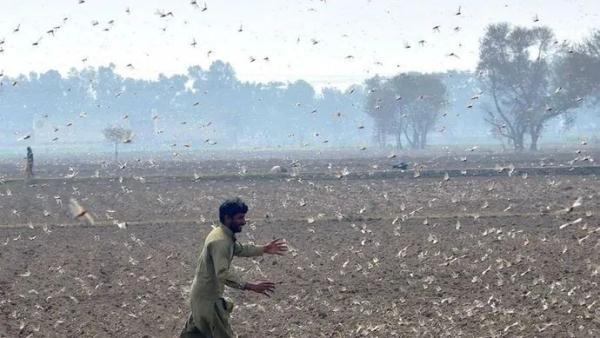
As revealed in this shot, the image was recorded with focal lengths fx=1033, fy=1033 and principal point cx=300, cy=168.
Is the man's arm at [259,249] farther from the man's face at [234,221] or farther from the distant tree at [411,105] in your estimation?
the distant tree at [411,105]

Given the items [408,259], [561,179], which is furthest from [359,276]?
[561,179]

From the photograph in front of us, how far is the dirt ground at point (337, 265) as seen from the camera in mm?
14547

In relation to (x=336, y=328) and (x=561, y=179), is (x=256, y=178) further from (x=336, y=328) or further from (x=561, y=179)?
(x=336, y=328)

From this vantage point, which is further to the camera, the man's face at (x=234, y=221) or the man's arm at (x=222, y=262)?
the man's face at (x=234, y=221)

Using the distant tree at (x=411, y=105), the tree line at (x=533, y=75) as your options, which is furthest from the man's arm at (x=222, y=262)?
the distant tree at (x=411, y=105)

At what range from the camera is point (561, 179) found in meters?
41.8

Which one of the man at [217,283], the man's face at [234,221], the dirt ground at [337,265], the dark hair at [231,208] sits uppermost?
the dark hair at [231,208]

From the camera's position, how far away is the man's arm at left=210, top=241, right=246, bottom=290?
936cm

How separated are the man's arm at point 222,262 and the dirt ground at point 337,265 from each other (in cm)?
448

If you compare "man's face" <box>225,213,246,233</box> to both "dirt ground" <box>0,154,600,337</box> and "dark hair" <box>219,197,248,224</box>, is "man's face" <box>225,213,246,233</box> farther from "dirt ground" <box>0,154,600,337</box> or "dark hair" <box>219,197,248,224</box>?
"dirt ground" <box>0,154,600,337</box>

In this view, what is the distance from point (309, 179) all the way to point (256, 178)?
2.60m

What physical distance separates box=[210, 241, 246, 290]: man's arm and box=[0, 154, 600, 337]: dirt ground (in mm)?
4482

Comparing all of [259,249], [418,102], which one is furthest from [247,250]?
[418,102]

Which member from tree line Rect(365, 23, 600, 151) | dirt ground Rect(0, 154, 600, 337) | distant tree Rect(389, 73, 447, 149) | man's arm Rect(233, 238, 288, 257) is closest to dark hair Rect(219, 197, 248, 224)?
man's arm Rect(233, 238, 288, 257)
